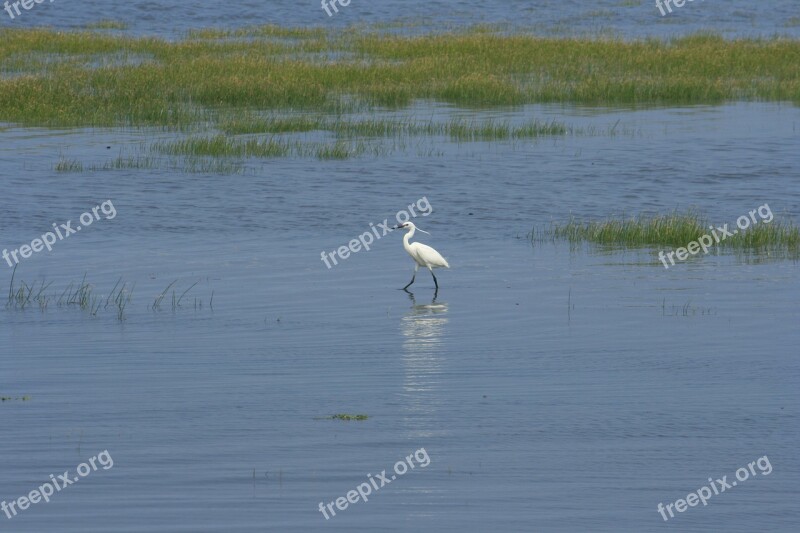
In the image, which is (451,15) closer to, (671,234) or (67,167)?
(67,167)

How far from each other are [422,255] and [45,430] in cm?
674

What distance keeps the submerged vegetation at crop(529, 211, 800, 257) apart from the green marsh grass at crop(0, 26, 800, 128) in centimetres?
1311

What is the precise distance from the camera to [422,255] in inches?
570

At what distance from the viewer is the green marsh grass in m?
30.2

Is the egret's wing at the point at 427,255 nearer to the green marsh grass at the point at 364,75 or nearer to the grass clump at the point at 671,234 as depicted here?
the grass clump at the point at 671,234

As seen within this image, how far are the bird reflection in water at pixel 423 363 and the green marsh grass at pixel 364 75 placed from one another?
1661 centimetres

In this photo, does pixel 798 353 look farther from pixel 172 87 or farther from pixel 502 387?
pixel 172 87

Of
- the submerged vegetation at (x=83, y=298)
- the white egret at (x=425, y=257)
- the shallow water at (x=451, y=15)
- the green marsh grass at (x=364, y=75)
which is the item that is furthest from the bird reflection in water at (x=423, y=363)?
the shallow water at (x=451, y=15)

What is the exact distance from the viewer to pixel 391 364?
10320mm

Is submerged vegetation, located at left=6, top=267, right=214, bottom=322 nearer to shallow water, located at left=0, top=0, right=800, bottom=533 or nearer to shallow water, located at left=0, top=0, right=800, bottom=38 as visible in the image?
shallow water, located at left=0, top=0, right=800, bottom=533

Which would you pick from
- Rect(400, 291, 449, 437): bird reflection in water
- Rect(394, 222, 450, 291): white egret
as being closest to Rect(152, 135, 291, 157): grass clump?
Rect(394, 222, 450, 291): white egret

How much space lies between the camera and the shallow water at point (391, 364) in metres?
7.25

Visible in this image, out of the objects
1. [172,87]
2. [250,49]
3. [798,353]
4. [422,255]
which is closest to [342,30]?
[250,49]

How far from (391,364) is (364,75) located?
2423 centimetres
